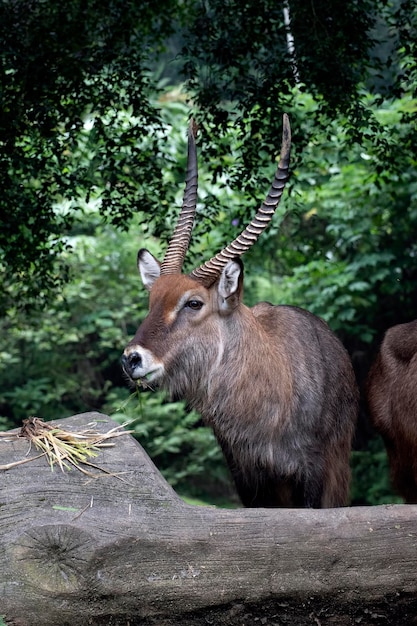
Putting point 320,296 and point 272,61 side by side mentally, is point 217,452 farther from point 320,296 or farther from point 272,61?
point 272,61

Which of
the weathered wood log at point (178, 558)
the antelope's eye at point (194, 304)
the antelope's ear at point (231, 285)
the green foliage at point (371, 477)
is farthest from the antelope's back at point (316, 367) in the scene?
the green foliage at point (371, 477)

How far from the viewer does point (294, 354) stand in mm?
5801

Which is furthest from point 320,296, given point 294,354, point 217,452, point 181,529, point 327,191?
point 181,529

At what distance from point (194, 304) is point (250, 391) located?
0.66m

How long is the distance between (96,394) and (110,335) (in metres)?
0.96

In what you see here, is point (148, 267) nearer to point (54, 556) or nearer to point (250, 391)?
point (250, 391)

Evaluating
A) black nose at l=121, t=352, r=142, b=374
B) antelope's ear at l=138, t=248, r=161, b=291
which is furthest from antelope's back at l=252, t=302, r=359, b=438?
black nose at l=121, t=352, r=142, b=374

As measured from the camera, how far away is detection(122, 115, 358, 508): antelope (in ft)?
17.3

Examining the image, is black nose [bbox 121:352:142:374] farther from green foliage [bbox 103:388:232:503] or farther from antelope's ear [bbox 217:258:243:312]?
green foliage [bbox 103:388:232:503]

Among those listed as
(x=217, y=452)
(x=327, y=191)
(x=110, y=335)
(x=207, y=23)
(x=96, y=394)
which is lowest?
(x=217, y=452)

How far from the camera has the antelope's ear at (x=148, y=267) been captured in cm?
580

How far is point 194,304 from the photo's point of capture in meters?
5.31

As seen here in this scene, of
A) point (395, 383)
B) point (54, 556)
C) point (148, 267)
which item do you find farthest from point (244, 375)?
point (54, 556)

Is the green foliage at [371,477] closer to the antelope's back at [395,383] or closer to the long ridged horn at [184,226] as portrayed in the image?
the antelope's back at [395,383]
